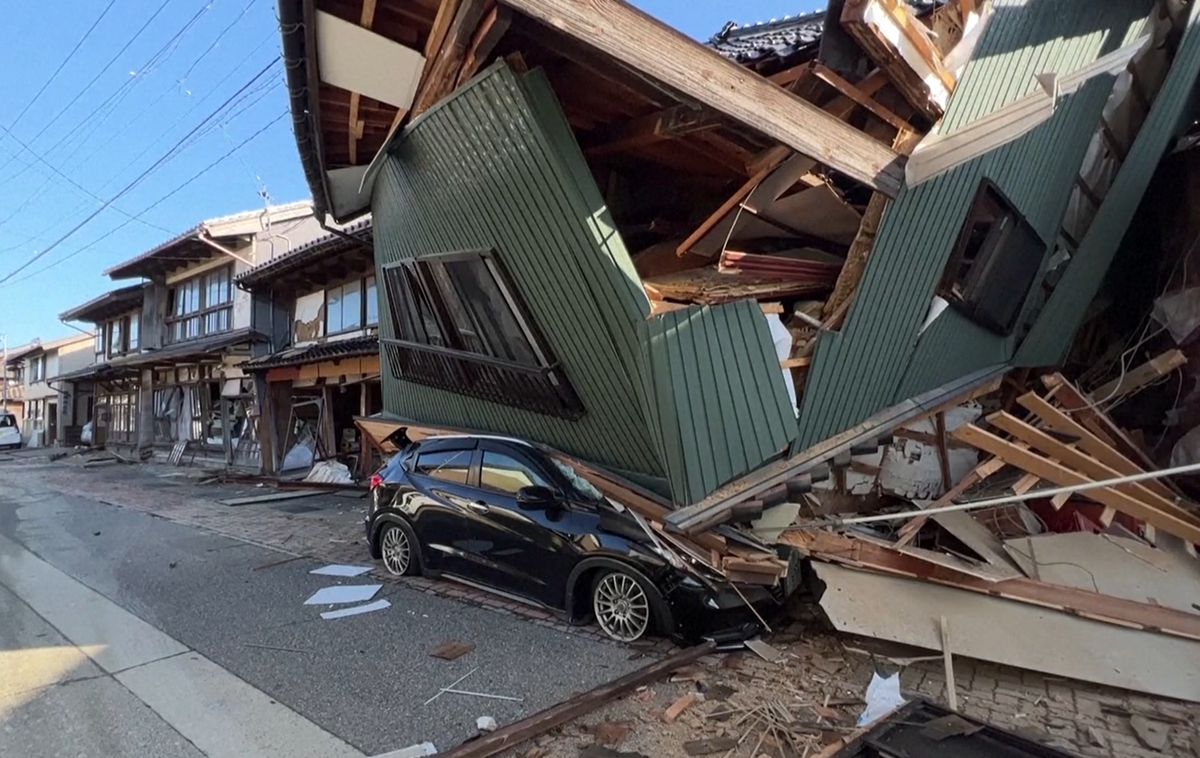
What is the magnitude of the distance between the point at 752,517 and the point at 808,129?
2.88 metres

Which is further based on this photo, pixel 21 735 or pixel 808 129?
pixel 808 129

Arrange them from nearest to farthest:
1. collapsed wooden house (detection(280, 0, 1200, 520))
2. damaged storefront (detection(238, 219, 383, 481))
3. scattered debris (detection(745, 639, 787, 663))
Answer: collapsed wooden house (detection(280, 0, 1200, 520)) → scattered debris (detection(745, 639, 787, 663)) → damaged storefront (detection(238, 219, 383, 481))

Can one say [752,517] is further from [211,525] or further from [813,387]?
[211,525]

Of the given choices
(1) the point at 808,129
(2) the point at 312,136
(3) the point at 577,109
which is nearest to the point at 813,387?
(1) the point at 808,129

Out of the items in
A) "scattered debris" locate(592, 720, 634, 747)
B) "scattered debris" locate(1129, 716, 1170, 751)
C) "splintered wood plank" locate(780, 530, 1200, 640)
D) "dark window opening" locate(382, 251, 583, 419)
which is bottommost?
"scattered debris" locate(1129, 716, 1170, 751)

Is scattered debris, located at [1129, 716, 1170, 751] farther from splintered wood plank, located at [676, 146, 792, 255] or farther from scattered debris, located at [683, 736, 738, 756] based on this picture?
splintered wood plank, located at [676, 146, 792, 255]

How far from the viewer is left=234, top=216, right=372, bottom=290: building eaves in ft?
35.8

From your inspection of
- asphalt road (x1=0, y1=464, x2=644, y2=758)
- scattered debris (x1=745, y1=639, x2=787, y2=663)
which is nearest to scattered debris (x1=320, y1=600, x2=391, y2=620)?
asphalt road (x1=0, y1=464, x2=644, y2=758)

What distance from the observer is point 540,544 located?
5539mm

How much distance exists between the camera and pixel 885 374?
5.72m

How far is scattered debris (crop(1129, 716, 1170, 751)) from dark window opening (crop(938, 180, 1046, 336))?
11.7 ft

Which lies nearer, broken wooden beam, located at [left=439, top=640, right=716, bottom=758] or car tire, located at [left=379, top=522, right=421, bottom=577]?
broken wooden beam, located at [left=439, top=640, right=716, bottom=758]

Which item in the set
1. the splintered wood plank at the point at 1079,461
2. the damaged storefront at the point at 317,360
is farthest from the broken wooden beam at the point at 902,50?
the damaged storefront at the point at 317,360

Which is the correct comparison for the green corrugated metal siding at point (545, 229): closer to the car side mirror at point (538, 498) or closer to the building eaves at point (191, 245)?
the car side mirror at point (538, 498)
